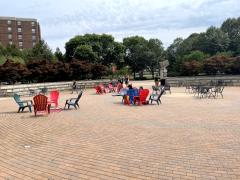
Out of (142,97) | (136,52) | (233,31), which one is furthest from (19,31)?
(142,97)

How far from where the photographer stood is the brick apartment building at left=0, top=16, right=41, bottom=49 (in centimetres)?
12050

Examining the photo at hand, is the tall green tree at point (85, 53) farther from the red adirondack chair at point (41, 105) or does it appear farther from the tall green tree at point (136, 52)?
the red adirondack chair at point (41, 105)

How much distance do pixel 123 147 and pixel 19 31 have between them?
122 metres

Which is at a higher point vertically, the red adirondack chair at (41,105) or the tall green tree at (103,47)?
the tall green tree at (103,47)

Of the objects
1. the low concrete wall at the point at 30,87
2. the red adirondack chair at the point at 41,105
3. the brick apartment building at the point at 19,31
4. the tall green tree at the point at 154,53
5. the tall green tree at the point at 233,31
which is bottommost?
the low concrete wall at the point at 30,87

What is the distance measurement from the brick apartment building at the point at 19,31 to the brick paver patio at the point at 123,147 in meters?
113

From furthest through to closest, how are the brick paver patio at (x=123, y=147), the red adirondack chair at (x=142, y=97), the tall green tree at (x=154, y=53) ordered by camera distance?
the tall green tree at (x=154, y=53) → the red adirondack chair at (x=142, y=97) → the brick paver patio at (x=123, y=147)

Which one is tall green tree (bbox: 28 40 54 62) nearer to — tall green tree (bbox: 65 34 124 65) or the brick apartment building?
tall green tree (bbox: 65 34 124 65)

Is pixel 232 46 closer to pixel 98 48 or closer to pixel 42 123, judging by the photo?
pixel 98 48

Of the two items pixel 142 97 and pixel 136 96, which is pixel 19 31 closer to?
pixel 136 96

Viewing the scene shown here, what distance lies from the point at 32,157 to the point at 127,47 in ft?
195

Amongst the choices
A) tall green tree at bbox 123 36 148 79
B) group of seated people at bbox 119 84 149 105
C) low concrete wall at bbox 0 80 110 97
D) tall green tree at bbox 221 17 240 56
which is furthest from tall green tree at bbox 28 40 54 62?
group of seated people at bbox 119 84 149 105

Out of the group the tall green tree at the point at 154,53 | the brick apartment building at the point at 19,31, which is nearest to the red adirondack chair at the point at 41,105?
the tall green tree at the point at 154,53

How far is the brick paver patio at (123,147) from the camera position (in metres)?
6.75
